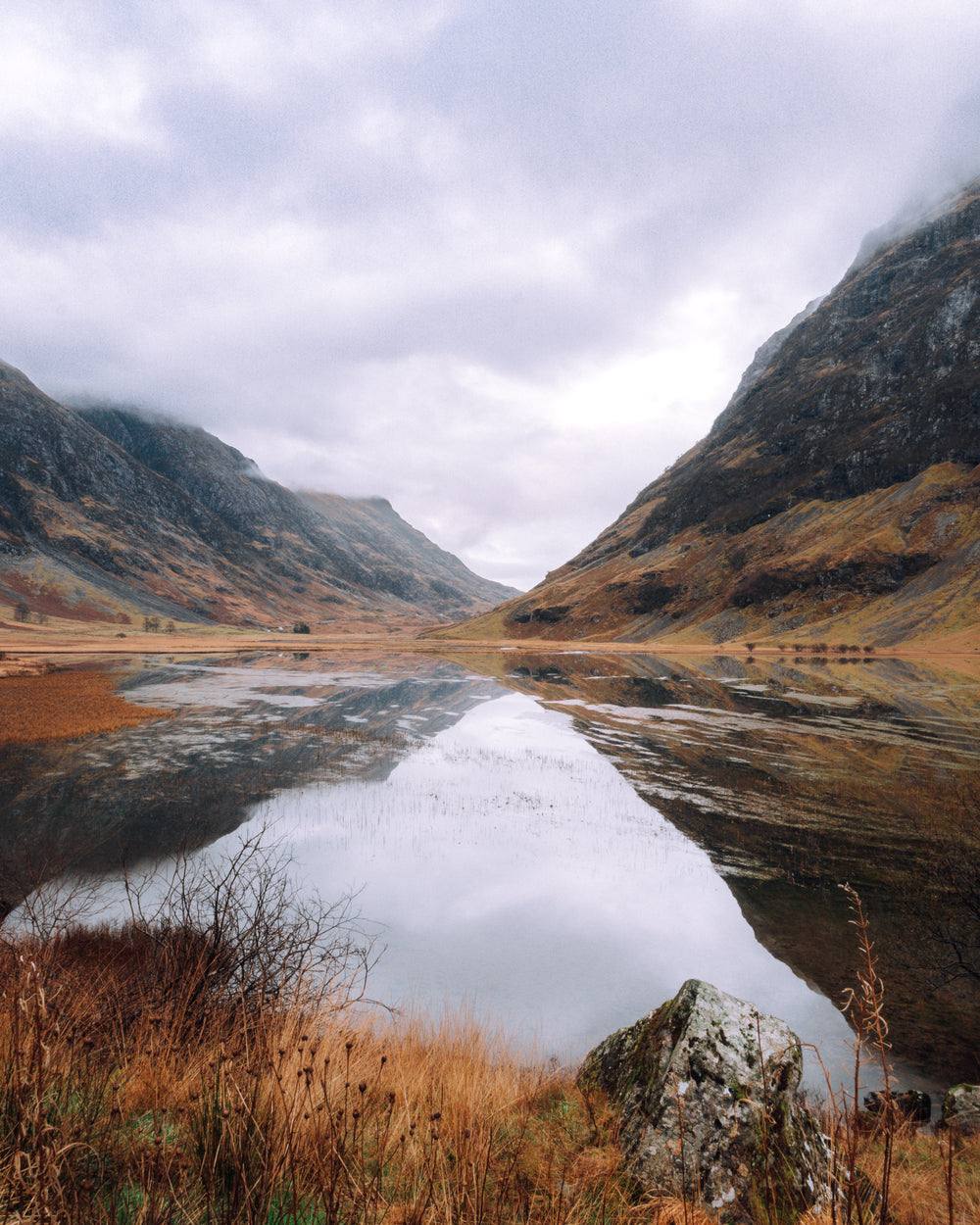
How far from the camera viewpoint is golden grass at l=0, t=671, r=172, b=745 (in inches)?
1038

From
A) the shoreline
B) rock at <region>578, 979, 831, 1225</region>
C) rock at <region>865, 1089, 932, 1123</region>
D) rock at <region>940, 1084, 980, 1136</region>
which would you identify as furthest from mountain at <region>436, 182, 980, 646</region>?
rock at <region>578, 979, 831, 1225</region>

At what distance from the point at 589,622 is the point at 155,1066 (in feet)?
462

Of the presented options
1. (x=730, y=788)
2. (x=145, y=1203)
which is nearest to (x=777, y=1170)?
(x=145, y=1203)

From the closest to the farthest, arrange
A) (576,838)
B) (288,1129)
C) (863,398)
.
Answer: (288,1129) → (576,838) → (863,398)

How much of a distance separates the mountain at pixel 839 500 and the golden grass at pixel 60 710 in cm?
10061

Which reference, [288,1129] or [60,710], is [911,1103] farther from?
[60,710]

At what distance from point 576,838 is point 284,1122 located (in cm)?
1323

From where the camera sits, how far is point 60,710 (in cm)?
3209

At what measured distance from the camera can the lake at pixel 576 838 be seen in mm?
9305

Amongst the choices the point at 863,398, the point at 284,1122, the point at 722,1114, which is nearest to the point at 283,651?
the point at 284,1122

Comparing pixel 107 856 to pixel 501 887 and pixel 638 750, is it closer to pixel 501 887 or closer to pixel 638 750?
pixel 501 887

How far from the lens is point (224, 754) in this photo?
77.9 ft

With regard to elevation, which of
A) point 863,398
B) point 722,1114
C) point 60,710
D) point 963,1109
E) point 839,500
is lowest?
point 60,710

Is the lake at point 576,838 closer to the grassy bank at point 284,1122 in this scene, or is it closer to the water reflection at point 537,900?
the water reflection at point 537,900
